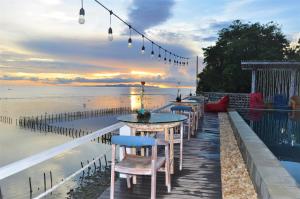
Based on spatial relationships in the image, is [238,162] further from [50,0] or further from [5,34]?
[5,34]

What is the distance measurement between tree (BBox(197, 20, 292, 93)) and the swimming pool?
25.1 ft

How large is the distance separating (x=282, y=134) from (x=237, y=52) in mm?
13868

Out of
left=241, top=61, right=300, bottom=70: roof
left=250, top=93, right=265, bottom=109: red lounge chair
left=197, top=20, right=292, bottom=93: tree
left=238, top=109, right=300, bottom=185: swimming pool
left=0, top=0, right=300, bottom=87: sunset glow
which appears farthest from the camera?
left=197, top=20, right=292, bottom=93: tree

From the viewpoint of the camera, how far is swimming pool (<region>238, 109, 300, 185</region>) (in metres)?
5.73

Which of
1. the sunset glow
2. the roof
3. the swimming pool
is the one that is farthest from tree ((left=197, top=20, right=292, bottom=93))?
the swimming pool

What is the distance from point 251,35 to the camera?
76.2 ft

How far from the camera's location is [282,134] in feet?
28.4

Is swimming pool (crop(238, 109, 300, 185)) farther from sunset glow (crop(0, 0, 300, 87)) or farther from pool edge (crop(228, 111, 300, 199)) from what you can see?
sunset glow (crop(0, 0, 300, 87))

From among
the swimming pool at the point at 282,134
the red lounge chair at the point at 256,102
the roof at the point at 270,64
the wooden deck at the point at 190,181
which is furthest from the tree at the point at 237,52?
the wooden deck at the point at 190,181

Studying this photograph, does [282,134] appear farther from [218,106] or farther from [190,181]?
[190,181]

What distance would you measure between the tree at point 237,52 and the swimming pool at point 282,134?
7.65m

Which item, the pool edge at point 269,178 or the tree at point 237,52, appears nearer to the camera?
the pool edge at point 269,178

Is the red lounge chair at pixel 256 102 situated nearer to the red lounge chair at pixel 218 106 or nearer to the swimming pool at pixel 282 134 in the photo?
the swimming pool at pixel 282 134

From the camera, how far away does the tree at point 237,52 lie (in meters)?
21.4
